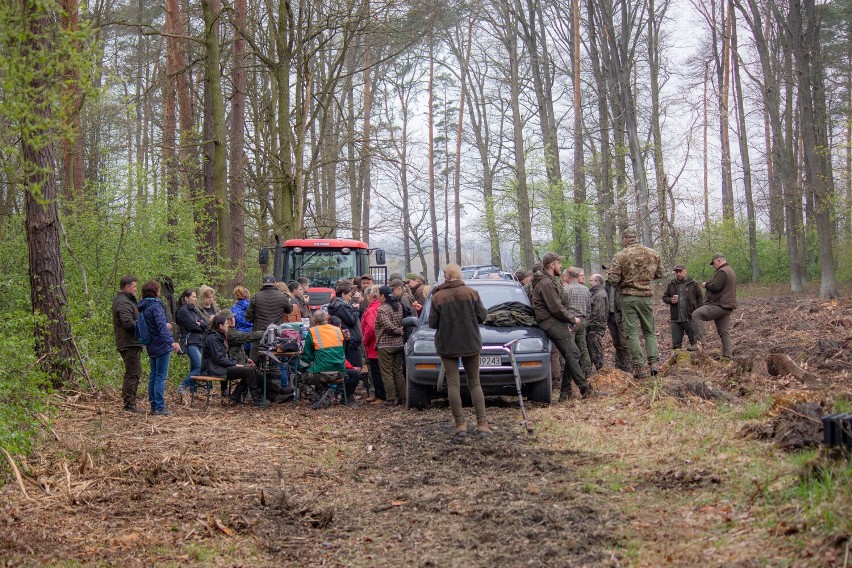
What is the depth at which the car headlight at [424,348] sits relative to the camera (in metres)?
11.4

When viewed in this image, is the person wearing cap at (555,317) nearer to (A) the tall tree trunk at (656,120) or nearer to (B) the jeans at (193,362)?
(B) the jeans at (193,362)

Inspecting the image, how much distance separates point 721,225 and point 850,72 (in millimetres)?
8273

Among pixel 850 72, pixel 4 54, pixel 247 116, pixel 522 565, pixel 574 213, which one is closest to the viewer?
pixel 522 565

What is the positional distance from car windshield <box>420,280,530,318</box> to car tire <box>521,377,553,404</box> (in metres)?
1.40

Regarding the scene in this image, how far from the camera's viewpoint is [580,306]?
13.3m

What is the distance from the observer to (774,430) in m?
7.10

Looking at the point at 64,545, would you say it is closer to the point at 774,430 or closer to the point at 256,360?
the point at 774,430

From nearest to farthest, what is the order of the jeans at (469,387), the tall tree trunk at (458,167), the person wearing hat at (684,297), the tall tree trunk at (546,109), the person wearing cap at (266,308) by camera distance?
the jeans at (469,387), the person wearing cap at (266,308), the person wearing hat at (684,297), the tall tree trunk at (546,109), the tall tree trunk at (458,167)

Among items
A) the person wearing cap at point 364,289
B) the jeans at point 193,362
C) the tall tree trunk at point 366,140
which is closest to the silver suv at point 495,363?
the person wearing cap at point 364,289

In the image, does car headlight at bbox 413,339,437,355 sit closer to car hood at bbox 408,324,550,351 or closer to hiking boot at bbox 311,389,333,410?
car hood at bbox 408,324,550,351

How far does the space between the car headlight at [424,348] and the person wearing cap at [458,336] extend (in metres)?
1.70

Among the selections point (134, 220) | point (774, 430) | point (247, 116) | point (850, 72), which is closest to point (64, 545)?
point (774, 430)

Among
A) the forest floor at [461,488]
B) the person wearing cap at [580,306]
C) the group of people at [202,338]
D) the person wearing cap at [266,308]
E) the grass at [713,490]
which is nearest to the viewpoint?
the grass at [713,490]

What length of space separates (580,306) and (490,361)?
2733 mm
